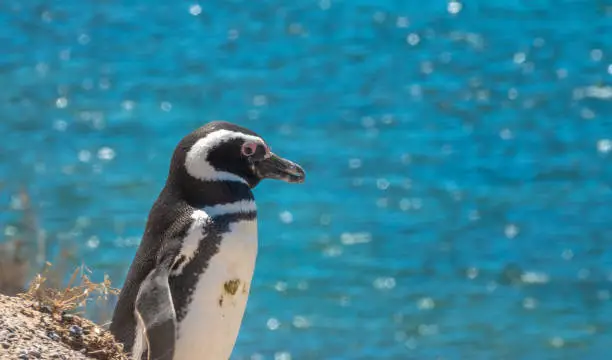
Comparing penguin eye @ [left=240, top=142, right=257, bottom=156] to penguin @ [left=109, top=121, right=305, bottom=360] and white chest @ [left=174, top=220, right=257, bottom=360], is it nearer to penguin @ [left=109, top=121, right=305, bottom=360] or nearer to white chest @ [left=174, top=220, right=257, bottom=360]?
penguin @ [left=109, top=121, right=305, bottom=360]

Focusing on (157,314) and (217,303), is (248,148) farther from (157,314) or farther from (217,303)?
(157,314)

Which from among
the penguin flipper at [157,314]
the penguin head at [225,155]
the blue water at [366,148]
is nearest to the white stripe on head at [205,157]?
the penguin head at [225,155]

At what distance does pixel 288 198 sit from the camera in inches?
492

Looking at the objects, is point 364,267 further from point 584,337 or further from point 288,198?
point 584,337

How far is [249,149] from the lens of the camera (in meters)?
3.97

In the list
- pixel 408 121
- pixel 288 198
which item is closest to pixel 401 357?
Answer: pixel 288 198

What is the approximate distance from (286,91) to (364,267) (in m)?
2.85

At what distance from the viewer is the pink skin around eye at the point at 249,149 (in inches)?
156

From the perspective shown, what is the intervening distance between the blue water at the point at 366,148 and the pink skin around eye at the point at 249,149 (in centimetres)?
622

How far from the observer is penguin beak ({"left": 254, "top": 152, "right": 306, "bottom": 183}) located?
13.3 ft

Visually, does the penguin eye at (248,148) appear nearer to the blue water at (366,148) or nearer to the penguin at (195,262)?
the penguin at (195,262)

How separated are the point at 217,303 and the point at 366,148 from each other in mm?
9447

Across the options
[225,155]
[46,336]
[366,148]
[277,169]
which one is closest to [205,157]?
[225,155]

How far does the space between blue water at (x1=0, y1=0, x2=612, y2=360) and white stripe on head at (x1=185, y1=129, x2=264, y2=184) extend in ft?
20.5
